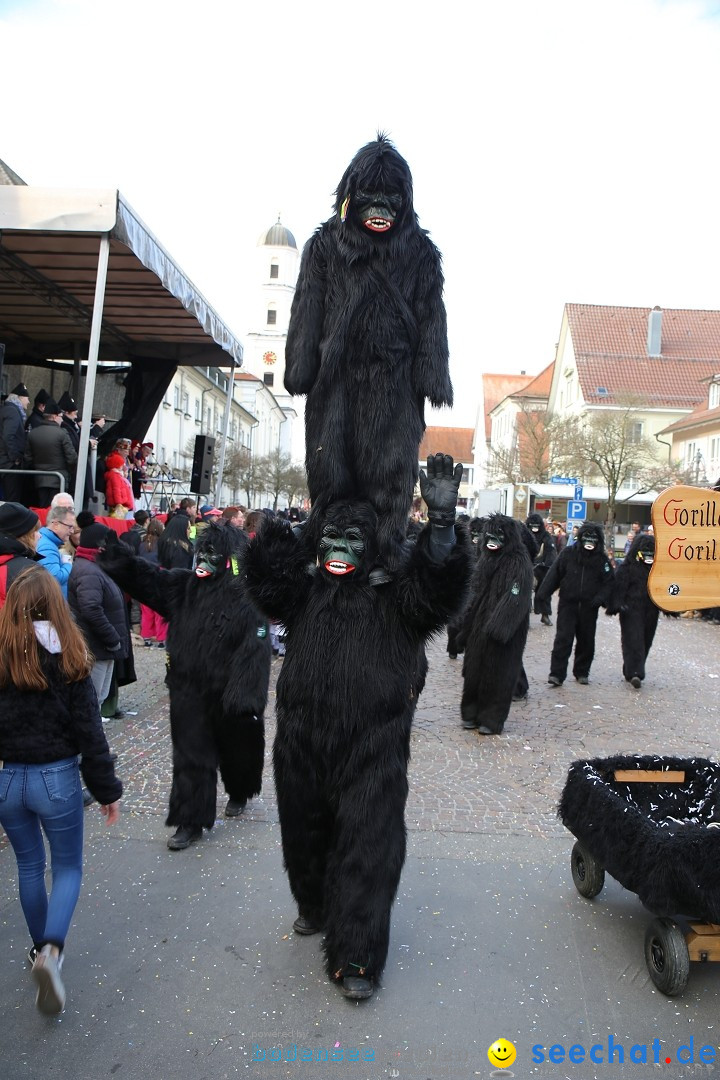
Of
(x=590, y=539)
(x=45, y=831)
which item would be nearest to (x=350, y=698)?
(x=45, y=831)

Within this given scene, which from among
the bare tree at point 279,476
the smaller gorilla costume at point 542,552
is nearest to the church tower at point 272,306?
the bare tree at point 279,476

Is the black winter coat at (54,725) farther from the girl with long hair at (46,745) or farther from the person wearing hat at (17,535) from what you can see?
the person wearing hat at (17,535)

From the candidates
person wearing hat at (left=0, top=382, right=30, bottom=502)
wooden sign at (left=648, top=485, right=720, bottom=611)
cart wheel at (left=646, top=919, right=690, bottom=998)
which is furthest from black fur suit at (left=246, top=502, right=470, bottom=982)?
person wearing hat at (left=0, top=382, right=30, bottom=502)

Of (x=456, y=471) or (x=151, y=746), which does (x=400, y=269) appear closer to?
(x=456, y=471)

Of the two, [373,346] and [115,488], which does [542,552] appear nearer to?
[115,488]

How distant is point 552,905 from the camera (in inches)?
176

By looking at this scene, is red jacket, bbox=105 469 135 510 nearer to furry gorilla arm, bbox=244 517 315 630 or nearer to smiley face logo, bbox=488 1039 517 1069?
furry gorilla arm, bbox=244 517 315 630

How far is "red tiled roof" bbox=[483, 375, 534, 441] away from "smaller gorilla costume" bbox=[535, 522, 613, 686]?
67.3 meters

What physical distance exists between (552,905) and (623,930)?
392mm

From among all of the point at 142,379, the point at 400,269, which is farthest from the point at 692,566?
the point at 142,379

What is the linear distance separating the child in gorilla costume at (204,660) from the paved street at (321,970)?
35cm

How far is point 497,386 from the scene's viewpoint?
80.3m

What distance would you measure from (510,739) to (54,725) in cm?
560

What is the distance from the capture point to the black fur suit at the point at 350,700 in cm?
350
